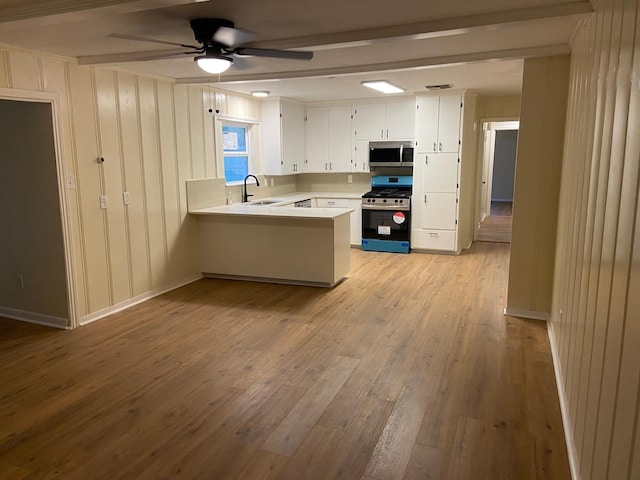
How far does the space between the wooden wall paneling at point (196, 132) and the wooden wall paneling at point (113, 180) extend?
44.1 inches

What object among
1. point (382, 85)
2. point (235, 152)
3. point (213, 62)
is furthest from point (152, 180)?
point (382, 85)

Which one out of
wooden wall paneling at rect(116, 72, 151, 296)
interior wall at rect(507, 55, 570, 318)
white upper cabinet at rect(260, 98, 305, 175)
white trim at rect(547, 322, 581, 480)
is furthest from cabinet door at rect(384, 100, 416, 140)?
white trim at rect(547, 322, 581, 480)

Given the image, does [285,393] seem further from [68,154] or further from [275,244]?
[68,154]

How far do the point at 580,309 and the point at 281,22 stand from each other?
2459 millimetres

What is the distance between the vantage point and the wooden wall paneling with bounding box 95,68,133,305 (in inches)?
168

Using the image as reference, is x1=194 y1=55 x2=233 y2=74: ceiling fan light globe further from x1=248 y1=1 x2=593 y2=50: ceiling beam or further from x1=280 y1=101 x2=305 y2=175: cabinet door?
x1=280 y1=101 x2=305 y2=175: cabinet door

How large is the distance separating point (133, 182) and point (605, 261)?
419 centimetres

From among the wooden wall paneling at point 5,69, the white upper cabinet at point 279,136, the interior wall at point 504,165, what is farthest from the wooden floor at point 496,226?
the wooden wall paneling at point 5,69

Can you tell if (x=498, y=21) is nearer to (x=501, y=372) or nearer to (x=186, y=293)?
(x=501, y=372)


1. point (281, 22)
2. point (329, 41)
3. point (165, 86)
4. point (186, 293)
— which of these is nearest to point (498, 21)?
point (329, 41)

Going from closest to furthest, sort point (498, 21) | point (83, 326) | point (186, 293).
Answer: point (498, 21) < point (83, 326) < point (186, 293)

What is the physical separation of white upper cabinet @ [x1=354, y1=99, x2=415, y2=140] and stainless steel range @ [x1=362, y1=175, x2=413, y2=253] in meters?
0.69

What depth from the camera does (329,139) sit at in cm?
763

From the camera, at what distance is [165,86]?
5.00 m
